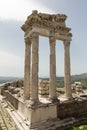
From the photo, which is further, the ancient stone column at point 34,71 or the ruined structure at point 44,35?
the ruined structure at point 44,35

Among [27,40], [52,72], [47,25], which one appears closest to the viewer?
[52,72]

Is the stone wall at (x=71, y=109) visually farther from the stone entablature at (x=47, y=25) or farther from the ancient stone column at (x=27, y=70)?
the stone entablature at (x=47, y=25)

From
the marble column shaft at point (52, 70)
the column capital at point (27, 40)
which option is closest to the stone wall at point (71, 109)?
the marble column shaft at point (52, 70)

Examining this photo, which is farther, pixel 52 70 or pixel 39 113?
pixel 52 70

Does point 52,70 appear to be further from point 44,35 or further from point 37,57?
point 44,35

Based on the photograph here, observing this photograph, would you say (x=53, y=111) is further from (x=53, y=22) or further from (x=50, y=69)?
(x=53, y=22)

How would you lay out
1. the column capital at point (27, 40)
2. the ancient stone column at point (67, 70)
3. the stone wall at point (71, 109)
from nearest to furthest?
the stone wall at point (71, 109)
the ancient stone column at point (67, 70)
the column capital at point (27, 40)

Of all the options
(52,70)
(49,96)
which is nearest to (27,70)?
(52,70)

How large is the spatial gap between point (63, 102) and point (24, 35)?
805cm

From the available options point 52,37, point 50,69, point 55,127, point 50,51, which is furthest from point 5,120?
point 52,37

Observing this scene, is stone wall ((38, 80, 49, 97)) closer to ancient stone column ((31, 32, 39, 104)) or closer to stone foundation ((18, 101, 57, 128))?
stone foundation ((18, 101, 57, 128))

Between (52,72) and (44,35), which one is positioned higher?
(44,35)

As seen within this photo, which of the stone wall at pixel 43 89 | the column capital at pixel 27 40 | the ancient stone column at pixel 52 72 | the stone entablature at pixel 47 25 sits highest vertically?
the stone entablature at pixel 47 25

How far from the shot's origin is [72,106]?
16578mm
